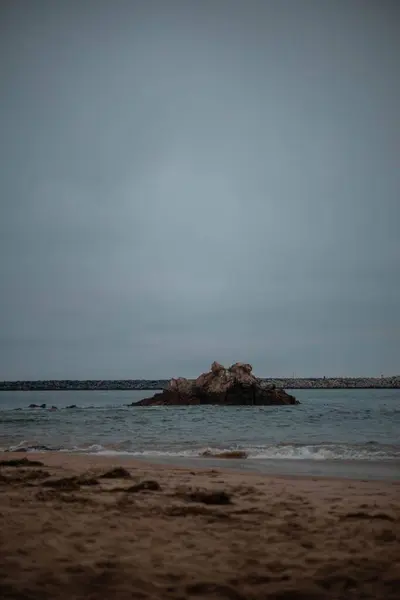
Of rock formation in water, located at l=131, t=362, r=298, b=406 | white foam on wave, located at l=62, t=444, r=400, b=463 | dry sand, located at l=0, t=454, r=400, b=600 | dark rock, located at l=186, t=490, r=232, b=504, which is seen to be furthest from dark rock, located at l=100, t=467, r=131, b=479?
rock formation in water, located at l=131, t=362, r=298, b=406

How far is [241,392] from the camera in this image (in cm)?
6384

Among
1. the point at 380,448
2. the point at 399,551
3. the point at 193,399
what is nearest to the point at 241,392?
the point at 193,399

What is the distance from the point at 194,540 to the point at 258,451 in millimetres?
11254

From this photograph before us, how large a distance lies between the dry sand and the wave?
5818 millimetres

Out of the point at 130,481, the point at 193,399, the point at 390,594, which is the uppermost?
the point at 390,594

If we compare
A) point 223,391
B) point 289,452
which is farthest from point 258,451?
point 223,391

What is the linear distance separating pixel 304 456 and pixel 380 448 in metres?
3.51

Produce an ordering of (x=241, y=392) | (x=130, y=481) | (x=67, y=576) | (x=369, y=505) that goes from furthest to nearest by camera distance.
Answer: (x=241, y=392) < (x=130, y=481) < (x=369, y=505) < (x=67, y=576)

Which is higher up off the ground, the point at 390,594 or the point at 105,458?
the point at 390,594

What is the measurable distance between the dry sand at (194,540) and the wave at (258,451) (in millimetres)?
5818

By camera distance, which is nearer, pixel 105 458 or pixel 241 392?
pixel 105 458

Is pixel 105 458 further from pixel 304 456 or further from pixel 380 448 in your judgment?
pixel 380 448

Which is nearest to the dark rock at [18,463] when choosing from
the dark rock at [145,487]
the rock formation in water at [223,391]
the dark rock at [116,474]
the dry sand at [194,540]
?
the dry sand at [194,540]

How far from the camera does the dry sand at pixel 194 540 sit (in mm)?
3812
